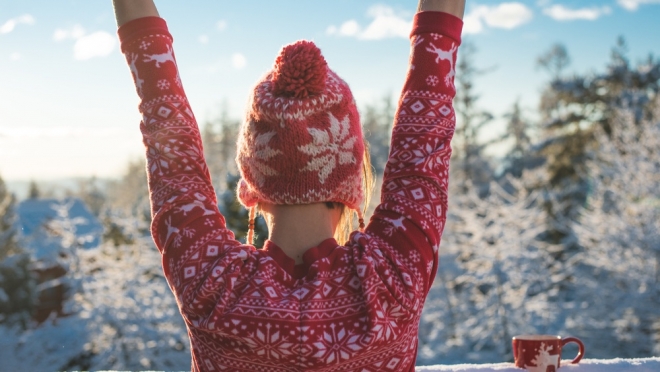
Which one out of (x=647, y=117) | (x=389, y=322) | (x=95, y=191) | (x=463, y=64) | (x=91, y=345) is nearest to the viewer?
(x=389, y=322)

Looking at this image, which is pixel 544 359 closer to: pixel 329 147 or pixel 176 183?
pixel 329 147

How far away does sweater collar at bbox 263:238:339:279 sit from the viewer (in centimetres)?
85

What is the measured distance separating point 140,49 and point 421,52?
0.40 metres

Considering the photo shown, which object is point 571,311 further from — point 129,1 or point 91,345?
point 129,1

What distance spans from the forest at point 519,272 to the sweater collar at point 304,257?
6.07m

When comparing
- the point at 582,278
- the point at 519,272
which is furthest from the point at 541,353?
the point at 582,278

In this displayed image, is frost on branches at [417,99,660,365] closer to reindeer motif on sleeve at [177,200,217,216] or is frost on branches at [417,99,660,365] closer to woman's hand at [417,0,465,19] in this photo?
woman's hand at [417,0,465,19]

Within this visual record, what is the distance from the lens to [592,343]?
1205 centimetres

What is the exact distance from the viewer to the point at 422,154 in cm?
84

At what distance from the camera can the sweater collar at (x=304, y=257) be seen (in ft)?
2.77

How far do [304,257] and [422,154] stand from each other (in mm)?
213

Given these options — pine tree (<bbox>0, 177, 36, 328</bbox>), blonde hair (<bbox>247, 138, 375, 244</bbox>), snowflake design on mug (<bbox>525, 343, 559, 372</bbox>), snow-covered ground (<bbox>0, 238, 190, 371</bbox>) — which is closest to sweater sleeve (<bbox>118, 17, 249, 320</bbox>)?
blonde hair (<bbox>247, 138, 375, 244</bbox>)

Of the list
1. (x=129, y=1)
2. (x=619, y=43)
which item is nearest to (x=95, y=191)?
(x=619, y=43)

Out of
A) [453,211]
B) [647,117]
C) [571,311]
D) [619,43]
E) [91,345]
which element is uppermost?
[619,43]
